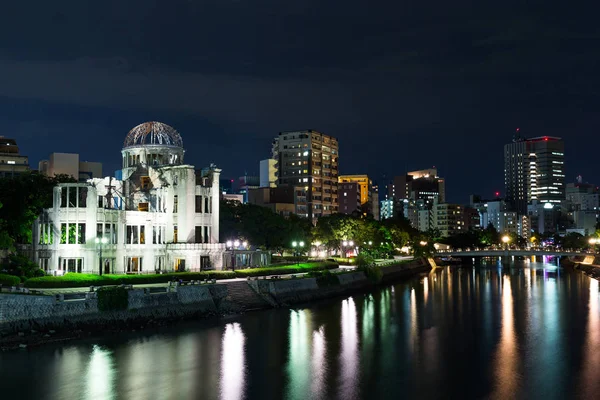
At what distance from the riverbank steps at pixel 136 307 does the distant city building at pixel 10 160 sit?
92015 mm

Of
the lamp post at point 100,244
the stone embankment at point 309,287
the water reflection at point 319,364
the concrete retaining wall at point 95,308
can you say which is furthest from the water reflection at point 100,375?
the stone embankment at point 309,287

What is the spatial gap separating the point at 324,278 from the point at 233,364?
41.7m

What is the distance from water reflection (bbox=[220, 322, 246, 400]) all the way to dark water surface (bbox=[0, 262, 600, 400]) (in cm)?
8

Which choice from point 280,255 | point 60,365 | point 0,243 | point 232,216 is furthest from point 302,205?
point 60,365

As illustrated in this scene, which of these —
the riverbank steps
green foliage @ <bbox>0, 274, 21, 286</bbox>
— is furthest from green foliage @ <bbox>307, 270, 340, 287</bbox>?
green foliage @ <bbox>0, 274, 21, 286</bbox>

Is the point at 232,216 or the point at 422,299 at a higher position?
the point at 232,216

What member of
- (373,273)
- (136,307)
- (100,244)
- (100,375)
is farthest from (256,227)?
(100,375)

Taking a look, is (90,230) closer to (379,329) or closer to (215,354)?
(215,354)

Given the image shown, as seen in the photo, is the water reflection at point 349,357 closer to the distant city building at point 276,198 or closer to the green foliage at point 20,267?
the green foliage at point 20,267

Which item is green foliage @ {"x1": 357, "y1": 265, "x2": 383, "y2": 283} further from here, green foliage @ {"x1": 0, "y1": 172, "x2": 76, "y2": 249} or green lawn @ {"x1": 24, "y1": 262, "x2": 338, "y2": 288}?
green foliage @ {"x1": 0, "y1": 172, "x2": 76, "y2": 249}

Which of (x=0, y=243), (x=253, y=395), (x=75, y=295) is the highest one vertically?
(x=0, y=243)

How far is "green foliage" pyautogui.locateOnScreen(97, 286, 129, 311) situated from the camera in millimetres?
55138

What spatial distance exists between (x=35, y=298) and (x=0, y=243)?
41.4ft

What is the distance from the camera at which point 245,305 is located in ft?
230
